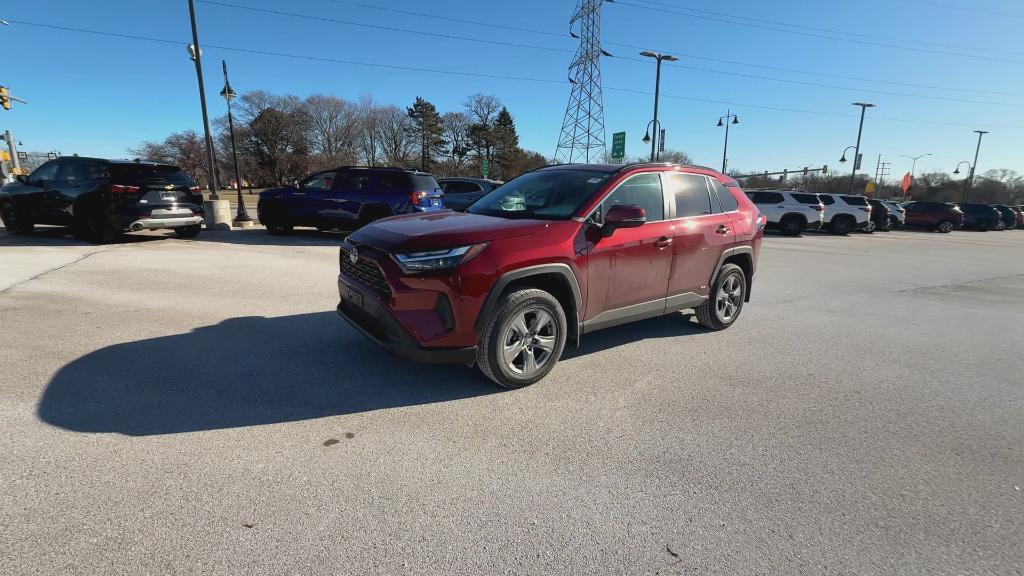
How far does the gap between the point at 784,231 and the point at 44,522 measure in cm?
2370

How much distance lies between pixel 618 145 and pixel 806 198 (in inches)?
586

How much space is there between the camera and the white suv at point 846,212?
2122 centimetres

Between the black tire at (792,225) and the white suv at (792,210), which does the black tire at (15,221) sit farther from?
the black tire at (792,225)

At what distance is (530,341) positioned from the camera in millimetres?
3670

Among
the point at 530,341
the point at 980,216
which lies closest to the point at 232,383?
the point at 530,341

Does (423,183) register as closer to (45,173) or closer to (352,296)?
(45,173)

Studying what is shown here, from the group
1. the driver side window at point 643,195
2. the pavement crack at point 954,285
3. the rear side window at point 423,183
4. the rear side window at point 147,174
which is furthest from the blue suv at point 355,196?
the pavement crack at point 954,285

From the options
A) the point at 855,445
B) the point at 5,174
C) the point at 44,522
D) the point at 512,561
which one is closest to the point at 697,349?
the point at 855,445

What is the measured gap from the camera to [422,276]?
10.7 ft

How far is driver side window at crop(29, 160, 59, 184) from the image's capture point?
32.8 feet

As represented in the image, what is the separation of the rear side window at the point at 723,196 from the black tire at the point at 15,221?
13.9 m

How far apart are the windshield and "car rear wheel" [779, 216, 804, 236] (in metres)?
18.9

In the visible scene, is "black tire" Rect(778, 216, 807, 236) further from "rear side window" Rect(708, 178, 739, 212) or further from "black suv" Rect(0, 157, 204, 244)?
"black suv" Rect(0, 157, 204, 244)

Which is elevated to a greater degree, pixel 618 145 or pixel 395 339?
pixel 618 145
